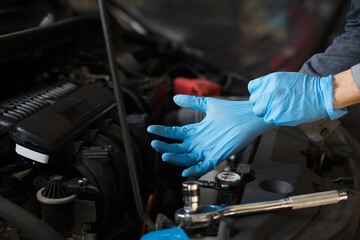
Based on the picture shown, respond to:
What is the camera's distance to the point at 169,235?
675 millimetres

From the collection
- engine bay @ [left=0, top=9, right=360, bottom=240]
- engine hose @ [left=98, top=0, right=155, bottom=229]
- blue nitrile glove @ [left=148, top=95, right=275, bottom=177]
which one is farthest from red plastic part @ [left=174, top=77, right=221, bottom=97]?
engine hose @ [left=98, top=0, right=155, bottom=229]

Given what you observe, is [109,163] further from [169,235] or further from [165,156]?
[169,235]

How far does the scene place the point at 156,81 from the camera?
4.72ft

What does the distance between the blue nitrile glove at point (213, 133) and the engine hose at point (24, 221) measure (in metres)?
0.34

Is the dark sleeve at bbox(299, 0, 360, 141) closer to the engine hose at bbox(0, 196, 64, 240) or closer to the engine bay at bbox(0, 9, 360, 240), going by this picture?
the engine bay at bbox(0, 9, 360, 240)

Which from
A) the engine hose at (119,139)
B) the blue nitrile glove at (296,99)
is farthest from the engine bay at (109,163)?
the blue nitrile glove at (296,99)

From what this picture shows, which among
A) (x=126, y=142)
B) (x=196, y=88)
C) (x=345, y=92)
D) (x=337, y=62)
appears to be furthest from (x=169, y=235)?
(x=196, y=88)

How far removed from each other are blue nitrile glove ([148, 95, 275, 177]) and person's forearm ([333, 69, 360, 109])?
0.20 metres

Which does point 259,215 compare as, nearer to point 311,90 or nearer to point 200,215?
point 200,215

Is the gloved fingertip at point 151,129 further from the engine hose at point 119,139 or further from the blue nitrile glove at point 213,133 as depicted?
the engine hose at point 119,139

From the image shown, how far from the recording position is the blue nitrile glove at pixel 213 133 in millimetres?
971

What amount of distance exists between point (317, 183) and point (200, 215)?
0.42 metres

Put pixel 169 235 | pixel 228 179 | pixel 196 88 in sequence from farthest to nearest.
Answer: pixel 196 88 → pixel 228 179 → pixel 169 235

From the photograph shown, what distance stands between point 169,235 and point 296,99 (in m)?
0.49
